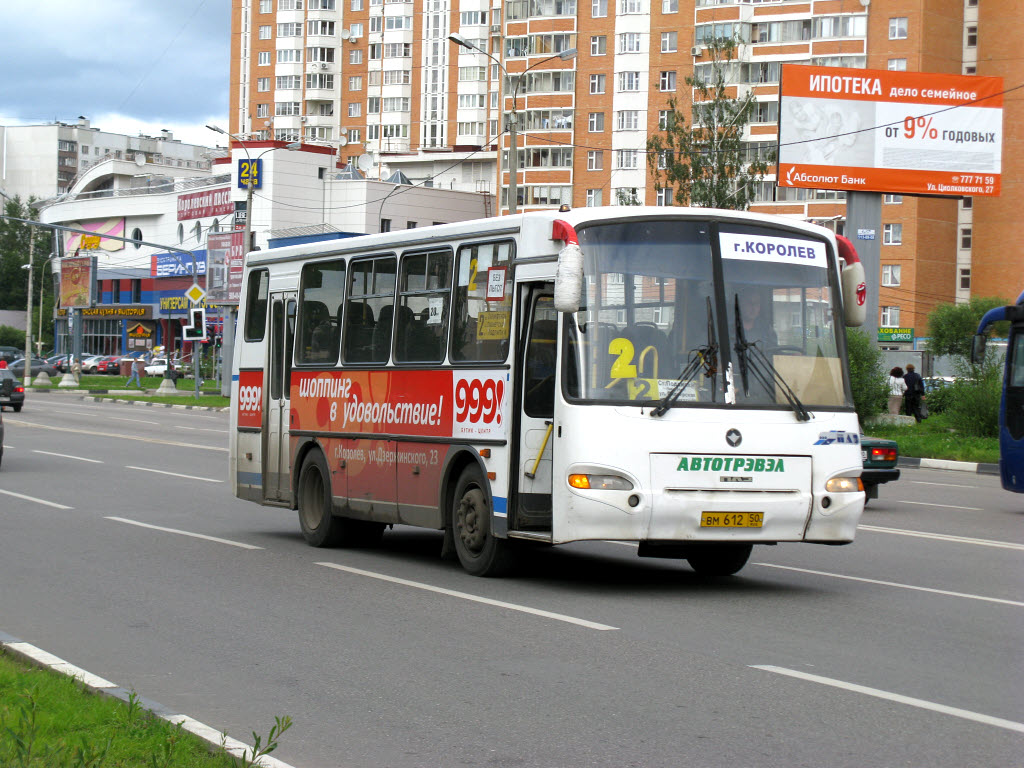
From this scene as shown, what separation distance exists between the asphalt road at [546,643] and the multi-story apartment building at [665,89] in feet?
171

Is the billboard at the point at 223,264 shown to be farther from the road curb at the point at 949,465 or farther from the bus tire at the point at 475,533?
the bus tire at the point at 475,533

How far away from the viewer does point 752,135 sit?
85.4 m

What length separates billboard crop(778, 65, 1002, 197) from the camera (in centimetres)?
4203

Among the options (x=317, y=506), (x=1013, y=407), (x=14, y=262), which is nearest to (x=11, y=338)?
(x=14, y=262)

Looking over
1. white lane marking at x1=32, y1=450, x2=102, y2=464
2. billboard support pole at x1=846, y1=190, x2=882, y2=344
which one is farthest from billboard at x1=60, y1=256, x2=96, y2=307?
white lane marking at x1=32, y1=450, x2=102, y2=464

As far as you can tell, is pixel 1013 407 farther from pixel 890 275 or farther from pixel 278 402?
pixel 890 275

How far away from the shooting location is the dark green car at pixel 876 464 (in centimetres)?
1855

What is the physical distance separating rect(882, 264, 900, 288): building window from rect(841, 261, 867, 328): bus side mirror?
75.2 m

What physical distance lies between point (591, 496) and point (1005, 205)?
84.4 m

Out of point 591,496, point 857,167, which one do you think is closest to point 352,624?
point 591,496

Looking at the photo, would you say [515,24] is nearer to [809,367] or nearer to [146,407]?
[146,407]

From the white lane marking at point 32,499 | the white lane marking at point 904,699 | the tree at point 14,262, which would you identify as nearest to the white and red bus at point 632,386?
the white lane marking at point 904,699

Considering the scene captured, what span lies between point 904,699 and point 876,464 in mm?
12177

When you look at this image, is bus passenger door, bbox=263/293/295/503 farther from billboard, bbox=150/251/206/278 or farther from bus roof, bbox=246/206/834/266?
billboard, bbox=150/251/206/278
